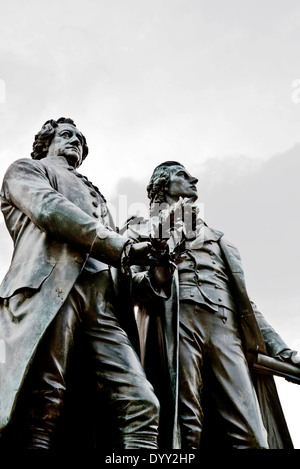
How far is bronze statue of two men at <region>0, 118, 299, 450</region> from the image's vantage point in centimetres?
570

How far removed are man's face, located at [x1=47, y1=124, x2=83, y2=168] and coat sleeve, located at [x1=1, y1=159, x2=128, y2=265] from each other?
0.81 m

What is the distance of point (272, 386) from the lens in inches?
324

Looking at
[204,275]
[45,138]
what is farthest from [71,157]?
[204,275]

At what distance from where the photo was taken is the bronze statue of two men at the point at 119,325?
5695 mm

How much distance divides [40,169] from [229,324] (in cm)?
253

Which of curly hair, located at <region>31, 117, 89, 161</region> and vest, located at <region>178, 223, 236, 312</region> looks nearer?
curly hair, located at <region>31, 117, 89, 161</region>

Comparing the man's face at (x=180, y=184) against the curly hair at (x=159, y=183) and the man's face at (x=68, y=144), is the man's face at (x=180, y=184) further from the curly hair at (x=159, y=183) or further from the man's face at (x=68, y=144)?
the man's face at (x=68, y=144)

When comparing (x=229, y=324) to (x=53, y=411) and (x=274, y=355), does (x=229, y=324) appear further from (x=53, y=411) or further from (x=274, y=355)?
(x=53, y=411)

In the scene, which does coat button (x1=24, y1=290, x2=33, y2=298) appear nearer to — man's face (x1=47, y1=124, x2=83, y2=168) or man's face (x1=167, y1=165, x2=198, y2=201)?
man's face (x1=47, y1=124, x2=83, y2=168)

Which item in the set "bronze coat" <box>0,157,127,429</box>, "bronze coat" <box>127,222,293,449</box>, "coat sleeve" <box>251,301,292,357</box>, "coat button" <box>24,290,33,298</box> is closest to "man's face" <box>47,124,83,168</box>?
"bronze coat" <box>0,157,127,429</box>

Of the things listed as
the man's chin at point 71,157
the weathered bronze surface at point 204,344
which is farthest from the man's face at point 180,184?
the man's chin at point 71,157

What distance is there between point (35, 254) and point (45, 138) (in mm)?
1869

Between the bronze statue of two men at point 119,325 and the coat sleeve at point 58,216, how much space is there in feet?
0.04
